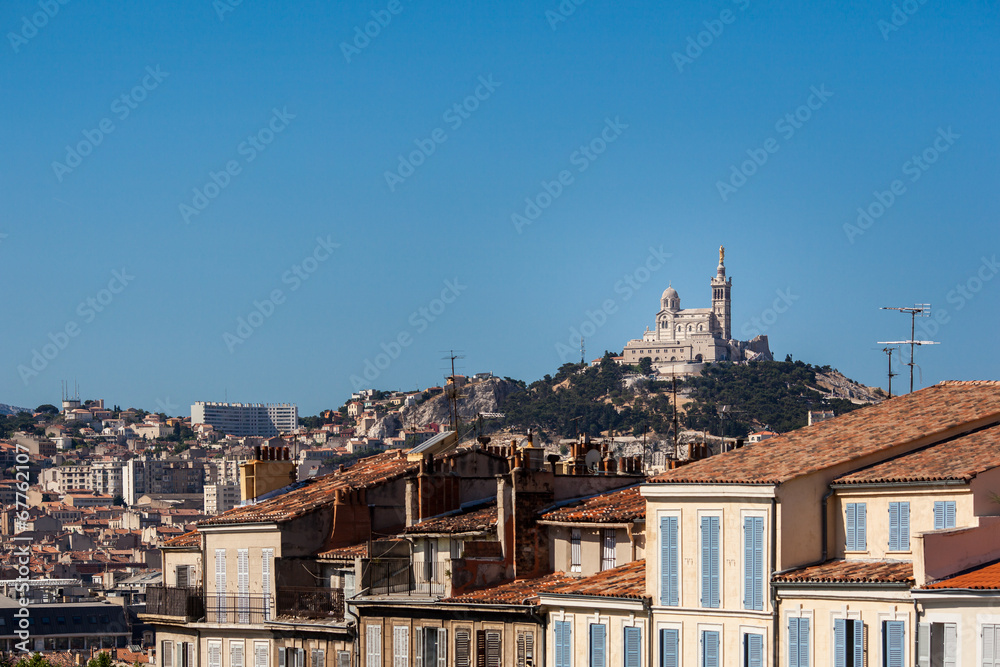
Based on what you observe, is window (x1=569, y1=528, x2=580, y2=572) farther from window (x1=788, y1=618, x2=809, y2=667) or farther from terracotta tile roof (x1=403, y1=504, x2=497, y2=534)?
window (x1=788, y1=618, x2=809, y2=667)

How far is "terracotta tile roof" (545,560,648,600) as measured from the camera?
34.2 meters

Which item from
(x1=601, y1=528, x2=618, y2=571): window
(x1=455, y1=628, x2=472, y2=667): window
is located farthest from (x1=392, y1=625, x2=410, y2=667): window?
(x1=601, y1=528, x2=618, y2=571): window

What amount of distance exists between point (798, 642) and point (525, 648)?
794cm

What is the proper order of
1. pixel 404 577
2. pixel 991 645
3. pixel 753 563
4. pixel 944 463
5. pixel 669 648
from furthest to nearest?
pixel 404 577
pixel 669 648
pixel 753 563
pixel 944 463
pixel 991 645

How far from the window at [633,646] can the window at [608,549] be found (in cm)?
442

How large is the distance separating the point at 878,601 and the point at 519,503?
12.3 m

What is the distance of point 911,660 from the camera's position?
28.4m

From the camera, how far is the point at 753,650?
103 feet

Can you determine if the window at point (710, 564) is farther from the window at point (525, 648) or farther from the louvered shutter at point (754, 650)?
the window at point (525, 648)

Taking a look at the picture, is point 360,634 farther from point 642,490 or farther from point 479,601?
point 642,490

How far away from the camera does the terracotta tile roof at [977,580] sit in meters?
27.5

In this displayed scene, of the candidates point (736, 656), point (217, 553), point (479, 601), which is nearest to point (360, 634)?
point (479, 601)

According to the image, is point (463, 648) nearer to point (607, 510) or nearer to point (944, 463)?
point (607, 510)

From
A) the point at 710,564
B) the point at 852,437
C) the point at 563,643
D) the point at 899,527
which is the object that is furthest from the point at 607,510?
the point at 899,527
